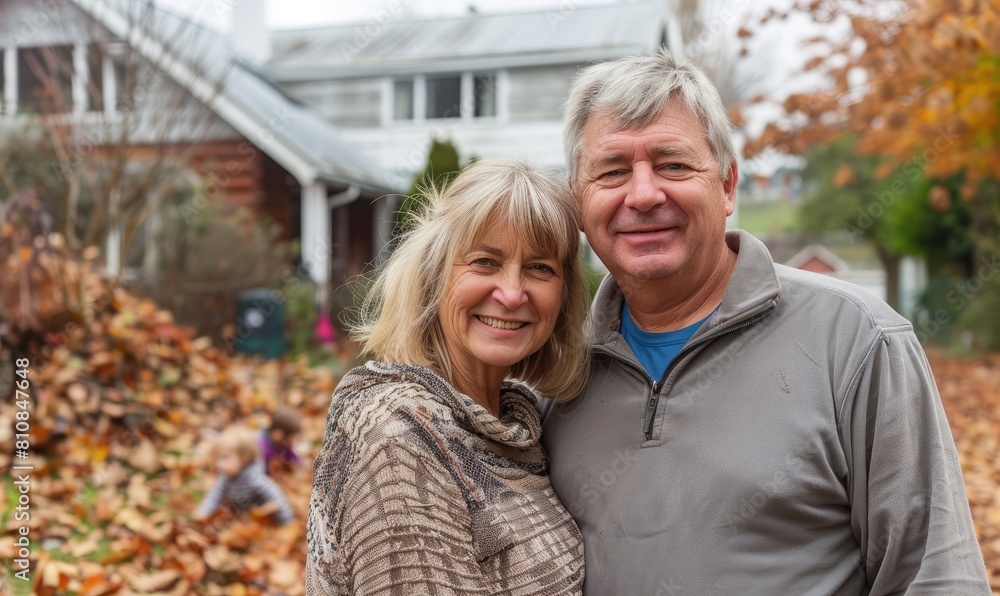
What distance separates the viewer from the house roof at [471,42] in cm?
1794

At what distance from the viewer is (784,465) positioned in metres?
2.04

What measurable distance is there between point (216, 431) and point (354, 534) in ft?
16.8

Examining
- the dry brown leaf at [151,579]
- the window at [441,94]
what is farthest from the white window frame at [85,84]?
the window at [441,94]

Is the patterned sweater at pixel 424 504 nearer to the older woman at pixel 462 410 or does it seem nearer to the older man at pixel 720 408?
the older woman at pixel 462 410

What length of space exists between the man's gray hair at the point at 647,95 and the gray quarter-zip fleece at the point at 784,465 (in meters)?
0.36

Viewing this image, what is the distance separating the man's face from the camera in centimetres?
226

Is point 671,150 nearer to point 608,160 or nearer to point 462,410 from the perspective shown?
point 608,160

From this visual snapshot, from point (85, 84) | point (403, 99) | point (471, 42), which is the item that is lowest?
point (85, 84)

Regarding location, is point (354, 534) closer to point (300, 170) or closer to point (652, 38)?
point (300, 170)

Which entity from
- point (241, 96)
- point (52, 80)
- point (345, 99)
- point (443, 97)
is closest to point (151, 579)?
point (52, 80)

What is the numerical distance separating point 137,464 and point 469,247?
4.51 m

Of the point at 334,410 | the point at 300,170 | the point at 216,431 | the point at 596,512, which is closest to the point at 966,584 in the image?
the point at 596,512

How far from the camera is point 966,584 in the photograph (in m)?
1.91

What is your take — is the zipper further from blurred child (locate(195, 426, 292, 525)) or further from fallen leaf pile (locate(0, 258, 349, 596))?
blurred child (locate(195, 426, 292, 525))
